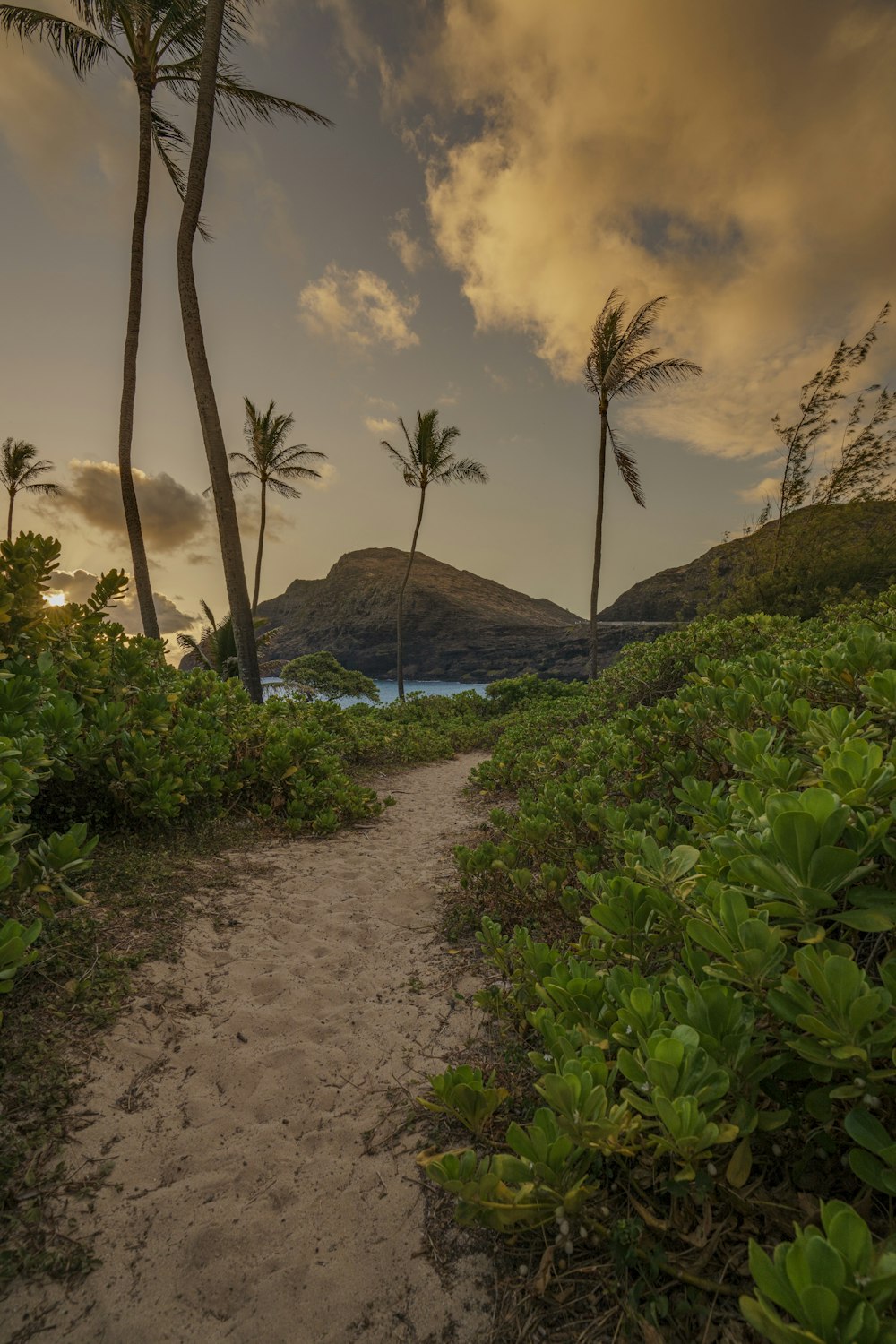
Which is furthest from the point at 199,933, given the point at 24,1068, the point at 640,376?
the point at 640,376

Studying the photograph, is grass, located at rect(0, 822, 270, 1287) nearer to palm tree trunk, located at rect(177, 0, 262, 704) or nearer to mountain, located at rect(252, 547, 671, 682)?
palm tree trunk, located at rect(177, 0, 262, 704)

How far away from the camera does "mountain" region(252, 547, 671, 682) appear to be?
2130 inches

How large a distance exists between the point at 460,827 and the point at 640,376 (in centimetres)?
1296

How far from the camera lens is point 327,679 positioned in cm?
1853

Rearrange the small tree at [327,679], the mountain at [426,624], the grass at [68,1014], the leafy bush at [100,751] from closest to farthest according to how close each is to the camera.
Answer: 1. the grass at [68,1014]
2. the leafy bush at [100,751]
3. the small tree at [327,679]
4. the mountain at [426,624]

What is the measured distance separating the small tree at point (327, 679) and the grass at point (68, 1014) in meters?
14.9

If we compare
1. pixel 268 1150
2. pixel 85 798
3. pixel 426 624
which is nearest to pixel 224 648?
pixel 85 798

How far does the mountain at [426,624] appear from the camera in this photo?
5409cm

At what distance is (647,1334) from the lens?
0.96m

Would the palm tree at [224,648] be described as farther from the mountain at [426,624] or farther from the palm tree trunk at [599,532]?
the mountain at [426,624]

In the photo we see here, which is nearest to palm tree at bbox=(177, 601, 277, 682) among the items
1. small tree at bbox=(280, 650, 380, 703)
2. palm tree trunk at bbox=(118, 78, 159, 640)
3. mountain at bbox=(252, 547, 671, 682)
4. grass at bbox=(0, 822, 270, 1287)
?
palm tree trunk at bbox=(118, 78, 159, 640)

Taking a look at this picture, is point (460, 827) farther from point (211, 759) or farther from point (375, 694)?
point (375, 694)

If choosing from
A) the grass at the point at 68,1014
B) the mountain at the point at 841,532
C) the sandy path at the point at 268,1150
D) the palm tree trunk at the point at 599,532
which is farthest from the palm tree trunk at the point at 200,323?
the mountain at the point at 841,532

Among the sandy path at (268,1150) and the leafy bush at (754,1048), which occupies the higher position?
the leafy bush at (754,1048)
